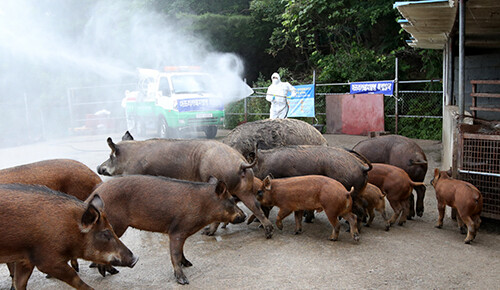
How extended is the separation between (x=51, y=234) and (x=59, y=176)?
1.78 metres

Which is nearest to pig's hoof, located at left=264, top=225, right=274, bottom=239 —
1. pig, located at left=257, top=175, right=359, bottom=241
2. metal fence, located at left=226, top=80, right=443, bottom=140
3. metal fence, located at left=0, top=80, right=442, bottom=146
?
pig, located at left=257, top=175, right=359, bottom=241

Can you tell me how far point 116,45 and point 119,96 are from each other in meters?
3.29

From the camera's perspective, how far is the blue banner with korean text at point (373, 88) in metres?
16.1

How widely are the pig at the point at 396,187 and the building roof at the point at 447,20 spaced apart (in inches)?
103

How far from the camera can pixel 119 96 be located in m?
27.1

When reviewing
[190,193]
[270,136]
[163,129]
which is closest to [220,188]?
[190,193]

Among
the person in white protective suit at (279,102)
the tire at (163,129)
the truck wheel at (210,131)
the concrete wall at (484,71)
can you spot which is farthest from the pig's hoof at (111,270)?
the truck wheel at (210,131)

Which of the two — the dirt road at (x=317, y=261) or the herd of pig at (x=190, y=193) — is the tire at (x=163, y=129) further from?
the dirt road at (x=317, y=261)

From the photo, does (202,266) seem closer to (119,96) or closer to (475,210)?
(475,210)

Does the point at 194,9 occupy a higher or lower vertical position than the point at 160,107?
higher

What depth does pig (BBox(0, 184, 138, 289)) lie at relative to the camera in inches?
148

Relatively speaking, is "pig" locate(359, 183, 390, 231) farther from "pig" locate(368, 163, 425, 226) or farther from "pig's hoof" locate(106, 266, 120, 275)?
"pig's hoof" locate(106, 266, 120, 275)

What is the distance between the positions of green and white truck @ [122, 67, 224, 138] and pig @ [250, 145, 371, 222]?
30.7ft

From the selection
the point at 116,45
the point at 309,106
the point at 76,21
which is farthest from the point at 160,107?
the point at 76,21
